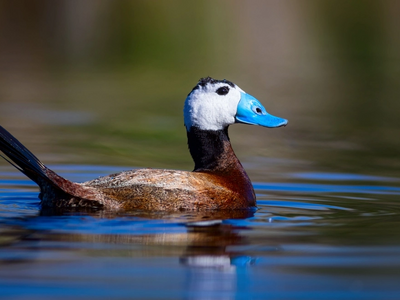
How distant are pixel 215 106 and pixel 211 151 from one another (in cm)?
44

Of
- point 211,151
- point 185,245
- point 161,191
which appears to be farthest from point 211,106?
point 185,245

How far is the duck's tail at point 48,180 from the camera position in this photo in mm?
6180

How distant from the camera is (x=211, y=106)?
741 centimetres

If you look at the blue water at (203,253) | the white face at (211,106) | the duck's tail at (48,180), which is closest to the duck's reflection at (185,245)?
the blue water at (203,253)

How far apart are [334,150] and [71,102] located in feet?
21.4

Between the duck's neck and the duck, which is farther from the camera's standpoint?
the duck's neck

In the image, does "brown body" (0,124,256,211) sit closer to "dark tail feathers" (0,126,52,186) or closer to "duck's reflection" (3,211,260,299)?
"dark tail feathers" (0,126,52,186)

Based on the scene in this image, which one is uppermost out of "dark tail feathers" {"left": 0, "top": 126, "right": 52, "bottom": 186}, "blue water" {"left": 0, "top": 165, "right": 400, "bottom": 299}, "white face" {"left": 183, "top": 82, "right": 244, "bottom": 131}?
"white face" {"left": 183, "top": 82, "right": 244, "bottom": 131}

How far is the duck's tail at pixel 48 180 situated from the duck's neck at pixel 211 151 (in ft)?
4.73

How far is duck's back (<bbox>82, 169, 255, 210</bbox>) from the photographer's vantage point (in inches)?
253

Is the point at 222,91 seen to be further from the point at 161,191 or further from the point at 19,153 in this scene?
the point at 19,153

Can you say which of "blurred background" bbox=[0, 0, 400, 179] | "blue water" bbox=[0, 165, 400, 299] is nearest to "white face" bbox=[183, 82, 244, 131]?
"blue water" bbox=[0, 165, 400, 299]

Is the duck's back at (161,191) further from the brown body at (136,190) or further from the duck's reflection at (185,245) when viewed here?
the duck's reflection at (185,245)

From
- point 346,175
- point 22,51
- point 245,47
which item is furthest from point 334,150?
point 245,47
